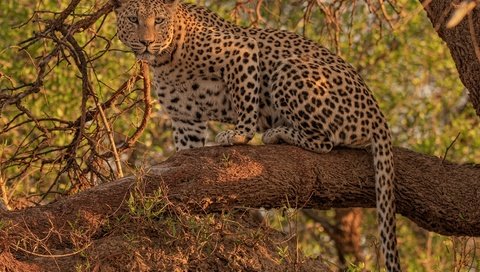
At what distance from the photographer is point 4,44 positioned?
529 inches

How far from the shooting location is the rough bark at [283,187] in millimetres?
7020

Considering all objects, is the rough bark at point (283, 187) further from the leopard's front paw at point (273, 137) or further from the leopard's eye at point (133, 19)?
the leopard's eye at point (133, 19)

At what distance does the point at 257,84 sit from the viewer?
26.9 ft

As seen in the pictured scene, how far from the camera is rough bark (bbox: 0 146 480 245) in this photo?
23.0ft

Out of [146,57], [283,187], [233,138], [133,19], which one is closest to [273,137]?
[233,138]

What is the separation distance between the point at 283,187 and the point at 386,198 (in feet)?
2.40

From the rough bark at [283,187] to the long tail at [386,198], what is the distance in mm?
101

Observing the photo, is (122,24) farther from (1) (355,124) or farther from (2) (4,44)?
(2) (4,44)

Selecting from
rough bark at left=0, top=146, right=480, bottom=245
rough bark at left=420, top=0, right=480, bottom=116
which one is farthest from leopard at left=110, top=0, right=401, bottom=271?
rough bark at left=420, top=0, right=480, bottom=116

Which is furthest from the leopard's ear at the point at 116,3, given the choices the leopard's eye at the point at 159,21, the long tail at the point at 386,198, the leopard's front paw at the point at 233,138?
the long tail at the point at 386,198

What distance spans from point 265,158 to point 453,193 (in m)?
1.28

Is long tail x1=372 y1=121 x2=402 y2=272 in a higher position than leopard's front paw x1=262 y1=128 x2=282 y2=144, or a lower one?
lower

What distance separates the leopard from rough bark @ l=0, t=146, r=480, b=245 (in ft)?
0.55

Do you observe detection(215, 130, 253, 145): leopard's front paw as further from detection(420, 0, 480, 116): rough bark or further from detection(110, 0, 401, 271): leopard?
detection(420, 0, 480, 116): rough bark
